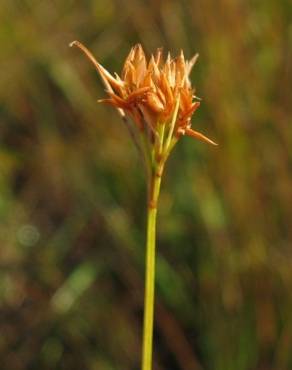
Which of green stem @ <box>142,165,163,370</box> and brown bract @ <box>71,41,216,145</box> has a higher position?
brown bract @ <box>71,41,216,145</box>

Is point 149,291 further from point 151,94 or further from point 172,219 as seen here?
point 172,219

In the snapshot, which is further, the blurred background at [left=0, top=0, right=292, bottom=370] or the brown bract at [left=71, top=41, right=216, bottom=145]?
the blurred background at [left=0, top=0, right=292, bottom=370]

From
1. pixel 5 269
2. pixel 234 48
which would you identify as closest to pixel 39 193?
pixel 5 269

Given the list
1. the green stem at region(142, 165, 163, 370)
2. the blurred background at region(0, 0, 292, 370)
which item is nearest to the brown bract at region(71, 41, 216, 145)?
the green stem at region(142, 165, 163, 370)

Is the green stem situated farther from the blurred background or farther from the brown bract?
the blurred background

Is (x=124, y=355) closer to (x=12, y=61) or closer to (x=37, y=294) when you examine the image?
(x=37, y=294)

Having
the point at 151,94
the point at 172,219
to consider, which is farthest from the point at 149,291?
the point at 172,219
